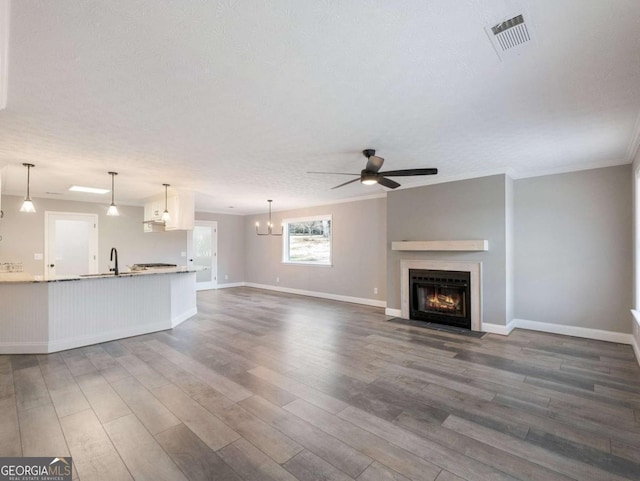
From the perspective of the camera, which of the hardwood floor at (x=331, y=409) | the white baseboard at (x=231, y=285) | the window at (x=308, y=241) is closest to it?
the hardwood floor at (x=331, y=409)

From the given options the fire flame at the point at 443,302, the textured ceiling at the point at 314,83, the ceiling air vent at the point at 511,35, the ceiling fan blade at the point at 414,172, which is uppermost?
the ceiling air vent at the point at 511,35

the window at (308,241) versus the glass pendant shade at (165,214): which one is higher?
the glass pendant shade at (165,214)

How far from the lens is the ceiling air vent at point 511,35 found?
1.63m

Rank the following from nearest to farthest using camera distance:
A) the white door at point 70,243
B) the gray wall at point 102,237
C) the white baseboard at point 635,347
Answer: the white baseboard at point 635,347 < the gray wall at point 102,237 < the white door at point 70,243

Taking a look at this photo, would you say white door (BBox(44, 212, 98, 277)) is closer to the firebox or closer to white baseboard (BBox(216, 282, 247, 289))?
white baseboard (BBox(216, 282, 247, 289))

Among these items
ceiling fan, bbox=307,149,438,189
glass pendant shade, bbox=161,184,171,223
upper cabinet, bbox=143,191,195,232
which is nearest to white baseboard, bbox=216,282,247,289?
upper cabinet, bbox=143,191,195,232

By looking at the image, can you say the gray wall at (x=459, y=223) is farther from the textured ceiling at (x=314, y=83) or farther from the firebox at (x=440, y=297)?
the textured ceiling at (x=314, y=83)

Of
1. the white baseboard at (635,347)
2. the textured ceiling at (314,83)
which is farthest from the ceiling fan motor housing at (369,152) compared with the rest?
the white baseboard at (635,347)

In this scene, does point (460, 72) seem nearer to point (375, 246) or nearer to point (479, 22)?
point (479, 22)

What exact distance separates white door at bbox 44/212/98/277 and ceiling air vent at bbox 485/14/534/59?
336 inches

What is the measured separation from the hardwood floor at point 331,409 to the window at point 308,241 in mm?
3863

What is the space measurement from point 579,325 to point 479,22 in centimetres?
487

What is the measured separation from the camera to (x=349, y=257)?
7434mm

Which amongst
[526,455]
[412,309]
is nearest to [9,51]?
[526,455]
